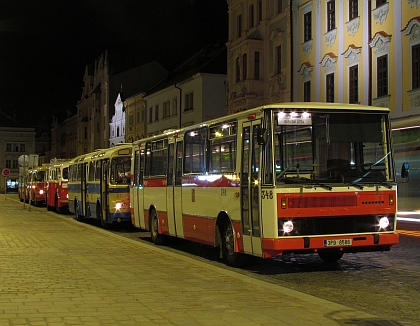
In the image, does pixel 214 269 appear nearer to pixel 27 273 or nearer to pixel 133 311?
pixel 27 273

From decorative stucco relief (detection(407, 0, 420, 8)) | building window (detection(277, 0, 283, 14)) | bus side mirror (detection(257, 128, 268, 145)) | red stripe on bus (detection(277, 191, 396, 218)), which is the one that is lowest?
red stripe on bus (detection(277, 191, 396, 218))

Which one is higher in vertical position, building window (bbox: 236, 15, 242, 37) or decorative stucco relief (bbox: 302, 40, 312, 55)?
building window (bbox: 236, 15, 242, 37)

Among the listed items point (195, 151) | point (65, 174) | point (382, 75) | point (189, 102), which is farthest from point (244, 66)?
point (195, 151)

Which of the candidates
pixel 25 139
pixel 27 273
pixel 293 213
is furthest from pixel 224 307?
pixel 25 139

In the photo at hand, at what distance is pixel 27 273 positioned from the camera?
10812 mm

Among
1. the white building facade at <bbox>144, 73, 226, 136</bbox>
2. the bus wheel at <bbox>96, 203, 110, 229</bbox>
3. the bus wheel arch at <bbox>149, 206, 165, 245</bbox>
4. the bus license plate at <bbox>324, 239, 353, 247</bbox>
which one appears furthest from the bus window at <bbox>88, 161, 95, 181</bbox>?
the white building facade at <bbox>144, 73, 226, 136</bbox>

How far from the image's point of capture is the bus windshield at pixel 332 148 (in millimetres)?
11094

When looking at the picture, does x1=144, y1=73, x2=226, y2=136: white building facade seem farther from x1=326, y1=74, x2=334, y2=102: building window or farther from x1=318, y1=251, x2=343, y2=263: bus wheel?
x1=318, y1=251, x2=343, y2=263: bus wheel

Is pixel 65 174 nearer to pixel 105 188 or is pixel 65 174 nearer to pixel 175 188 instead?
pixel 105 188

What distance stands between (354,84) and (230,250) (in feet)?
62.8

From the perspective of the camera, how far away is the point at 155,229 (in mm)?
17641

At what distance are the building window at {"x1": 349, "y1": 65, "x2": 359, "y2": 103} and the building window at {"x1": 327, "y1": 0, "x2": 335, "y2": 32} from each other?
2989mm

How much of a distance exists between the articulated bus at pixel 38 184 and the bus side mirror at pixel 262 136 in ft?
107

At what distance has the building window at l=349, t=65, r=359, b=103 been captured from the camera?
29.7 metres
